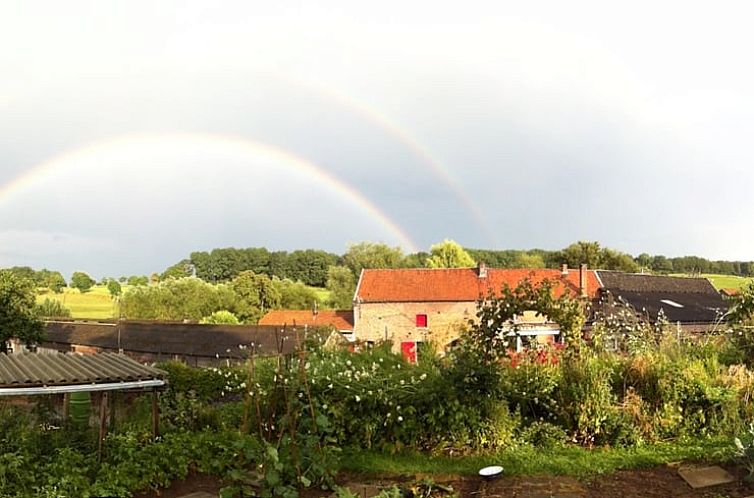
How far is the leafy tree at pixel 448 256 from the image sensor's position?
63250mm

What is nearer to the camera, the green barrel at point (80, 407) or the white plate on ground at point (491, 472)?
the white plate on ground at point (491, 472)

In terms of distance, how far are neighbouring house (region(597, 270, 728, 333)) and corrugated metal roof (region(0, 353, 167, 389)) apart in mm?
32489

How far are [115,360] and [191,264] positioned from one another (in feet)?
256

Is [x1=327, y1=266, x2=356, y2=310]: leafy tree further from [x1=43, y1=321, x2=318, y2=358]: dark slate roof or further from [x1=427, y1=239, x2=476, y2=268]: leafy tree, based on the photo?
[x1=43, y1=321, x2=318, y2=358]: dark slate roof

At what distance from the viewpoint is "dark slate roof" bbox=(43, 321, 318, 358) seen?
28703mm

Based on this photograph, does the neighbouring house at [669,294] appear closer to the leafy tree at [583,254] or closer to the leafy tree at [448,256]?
the leafy tree at [583,254]

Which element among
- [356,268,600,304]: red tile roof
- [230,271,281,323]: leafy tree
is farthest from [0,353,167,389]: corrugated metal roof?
[230,271,281,323]: leafy tree

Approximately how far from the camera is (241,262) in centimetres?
8569

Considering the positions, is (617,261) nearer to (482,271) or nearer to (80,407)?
(482,271)

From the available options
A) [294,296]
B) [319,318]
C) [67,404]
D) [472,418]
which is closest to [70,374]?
[67,404]

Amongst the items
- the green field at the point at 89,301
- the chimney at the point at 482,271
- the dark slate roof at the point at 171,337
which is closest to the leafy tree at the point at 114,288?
the green field at the point at 89,301

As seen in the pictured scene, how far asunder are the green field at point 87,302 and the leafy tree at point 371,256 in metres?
24.2

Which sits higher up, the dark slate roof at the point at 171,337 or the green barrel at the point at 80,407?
the green barrel at the point at 80,407

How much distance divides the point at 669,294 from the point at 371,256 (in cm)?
3268
